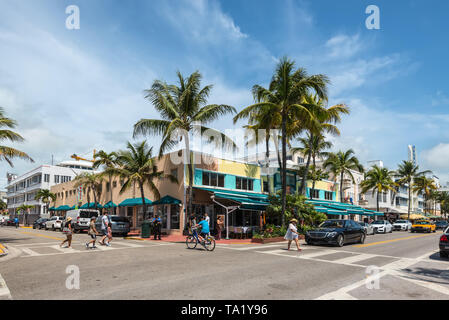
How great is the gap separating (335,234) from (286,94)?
947cm

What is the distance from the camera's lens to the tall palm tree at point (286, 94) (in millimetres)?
21031

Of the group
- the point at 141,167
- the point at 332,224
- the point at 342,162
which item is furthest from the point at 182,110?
the point at 342,162

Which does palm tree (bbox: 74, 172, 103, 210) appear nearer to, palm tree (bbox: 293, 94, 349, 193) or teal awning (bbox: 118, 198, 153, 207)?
teal awning (bbox: 118, 198, 153, 207)

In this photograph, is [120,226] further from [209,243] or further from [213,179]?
[209,243]

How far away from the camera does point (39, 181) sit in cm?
6531

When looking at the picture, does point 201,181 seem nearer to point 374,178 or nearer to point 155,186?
point 155,186

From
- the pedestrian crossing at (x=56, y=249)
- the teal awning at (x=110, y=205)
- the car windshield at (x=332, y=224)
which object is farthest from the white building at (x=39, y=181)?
the car windshield at (x=332, y=224)

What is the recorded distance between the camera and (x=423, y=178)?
207 feet

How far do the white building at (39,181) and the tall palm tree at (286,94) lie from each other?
149 ft

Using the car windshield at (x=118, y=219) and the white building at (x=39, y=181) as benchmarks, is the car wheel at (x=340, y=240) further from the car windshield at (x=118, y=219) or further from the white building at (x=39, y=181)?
the white building at (x=39, y=181)

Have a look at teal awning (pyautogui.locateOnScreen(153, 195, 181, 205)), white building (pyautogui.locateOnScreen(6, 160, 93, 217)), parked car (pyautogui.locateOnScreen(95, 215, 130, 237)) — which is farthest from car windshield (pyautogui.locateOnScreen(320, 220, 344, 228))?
white building (pyautogui.locateOnScreen(6, 160, 93, 217))

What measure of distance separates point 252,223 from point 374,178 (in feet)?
99.9
